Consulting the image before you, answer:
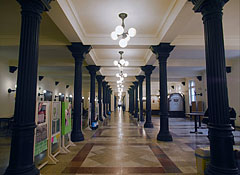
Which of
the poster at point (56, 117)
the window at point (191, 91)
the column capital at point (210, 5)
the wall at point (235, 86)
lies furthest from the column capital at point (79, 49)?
the window at point (191, 91)

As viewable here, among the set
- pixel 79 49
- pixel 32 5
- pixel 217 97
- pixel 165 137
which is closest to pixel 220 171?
pixel 217 97

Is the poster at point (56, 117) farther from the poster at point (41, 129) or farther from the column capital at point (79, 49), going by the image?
the column capital at point (79, 49)

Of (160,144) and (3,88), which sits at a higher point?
(3,88)

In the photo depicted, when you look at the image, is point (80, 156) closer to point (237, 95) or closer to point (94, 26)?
point (94, 26)

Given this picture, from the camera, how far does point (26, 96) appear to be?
261 centimetres

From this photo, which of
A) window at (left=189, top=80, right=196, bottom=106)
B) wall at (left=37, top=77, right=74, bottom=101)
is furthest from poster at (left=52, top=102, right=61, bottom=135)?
window at (left=189, top=80, right=196, bottom=106)

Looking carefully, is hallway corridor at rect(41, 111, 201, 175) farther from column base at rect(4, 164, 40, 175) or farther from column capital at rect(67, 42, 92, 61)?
column capital at rect(67, 42, 92, 61)

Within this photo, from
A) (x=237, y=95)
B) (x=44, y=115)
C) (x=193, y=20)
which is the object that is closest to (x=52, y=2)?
(x=44, y=115)

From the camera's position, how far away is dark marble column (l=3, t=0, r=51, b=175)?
96.8 inches

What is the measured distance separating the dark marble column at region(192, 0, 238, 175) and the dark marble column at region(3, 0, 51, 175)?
2.85 meters

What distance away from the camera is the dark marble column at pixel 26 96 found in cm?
246

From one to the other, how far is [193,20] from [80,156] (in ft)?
16.1

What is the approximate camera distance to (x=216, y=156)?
2494 mm

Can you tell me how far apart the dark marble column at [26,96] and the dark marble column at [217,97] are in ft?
9.36
